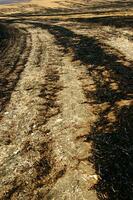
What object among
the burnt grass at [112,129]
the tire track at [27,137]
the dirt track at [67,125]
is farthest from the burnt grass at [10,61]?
the burnt grass at [112,129]

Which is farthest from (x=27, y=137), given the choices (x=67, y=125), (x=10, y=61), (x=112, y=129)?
(x=10, y=61)

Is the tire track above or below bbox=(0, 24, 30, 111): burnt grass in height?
above

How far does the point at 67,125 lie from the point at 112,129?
1.22m

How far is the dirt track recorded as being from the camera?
6414mm

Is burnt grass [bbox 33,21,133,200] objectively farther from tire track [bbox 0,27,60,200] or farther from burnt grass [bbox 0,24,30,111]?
burnt grass [bbox 0,24,30,111]

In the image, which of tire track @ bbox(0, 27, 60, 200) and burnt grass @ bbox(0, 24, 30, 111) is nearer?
tire track @ bbox(0, 27, 60, 200)

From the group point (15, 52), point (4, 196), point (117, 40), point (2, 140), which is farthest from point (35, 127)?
point (117, 40)

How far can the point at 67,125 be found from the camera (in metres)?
8.91

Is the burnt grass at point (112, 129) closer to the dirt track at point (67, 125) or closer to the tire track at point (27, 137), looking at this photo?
the dirt track at point (67, 125)

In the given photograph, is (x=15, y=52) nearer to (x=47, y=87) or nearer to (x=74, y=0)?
(x=47, y=87)

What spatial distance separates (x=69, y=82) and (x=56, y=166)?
18.8 ft

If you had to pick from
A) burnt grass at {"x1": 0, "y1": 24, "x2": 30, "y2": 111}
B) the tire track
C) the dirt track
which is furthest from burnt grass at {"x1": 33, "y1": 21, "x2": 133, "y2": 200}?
burnt grass at {"x1": 0, "y1": 24, "x2": 30, "y2": 111}

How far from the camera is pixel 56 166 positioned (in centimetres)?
706

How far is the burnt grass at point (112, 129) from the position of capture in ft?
20.3
